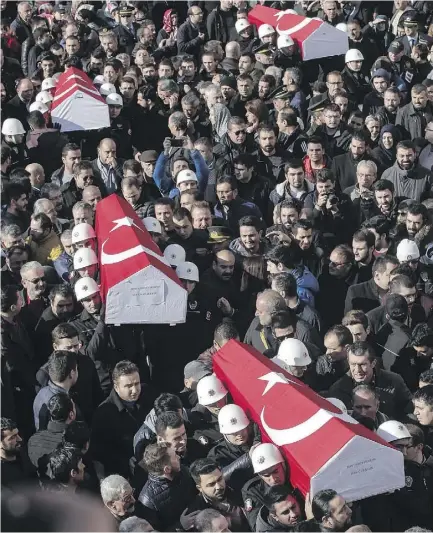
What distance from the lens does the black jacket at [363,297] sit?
8.95m

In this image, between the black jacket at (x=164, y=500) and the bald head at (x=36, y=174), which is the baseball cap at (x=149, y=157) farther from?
the black jacket at (x=164, y=500)

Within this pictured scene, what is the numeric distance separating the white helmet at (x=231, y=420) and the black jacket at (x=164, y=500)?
0.57 meters

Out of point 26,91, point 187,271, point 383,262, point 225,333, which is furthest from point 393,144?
point 26,91

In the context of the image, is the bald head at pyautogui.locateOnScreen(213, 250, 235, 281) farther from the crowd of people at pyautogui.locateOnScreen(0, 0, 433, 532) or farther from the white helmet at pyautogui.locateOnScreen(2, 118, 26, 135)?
the white helmet at pyautogui.locateOnScreen(2, 118, 26, 135)

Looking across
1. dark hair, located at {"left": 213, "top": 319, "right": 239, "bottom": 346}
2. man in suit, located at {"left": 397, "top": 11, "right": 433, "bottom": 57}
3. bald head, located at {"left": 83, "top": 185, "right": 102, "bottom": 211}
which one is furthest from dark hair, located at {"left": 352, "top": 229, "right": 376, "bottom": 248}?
man in suit, located at {"left": 397, "top": 11, "right": 433, "bottom": 57}

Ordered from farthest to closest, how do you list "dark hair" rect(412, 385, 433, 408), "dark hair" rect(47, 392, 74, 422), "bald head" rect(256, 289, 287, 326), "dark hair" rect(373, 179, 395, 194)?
1. "dark hair" rect(373, 179, 395, 194)
2. "bald head" rect(256, 289, 287, 326)
3. "dark hair" rect(412, 385, 433, 408)
4. "dark hair" rect(47, 392, 74, 422)

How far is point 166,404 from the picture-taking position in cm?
715

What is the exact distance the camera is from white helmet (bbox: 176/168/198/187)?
1045 centimetres

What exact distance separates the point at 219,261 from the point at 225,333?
3.46 feet

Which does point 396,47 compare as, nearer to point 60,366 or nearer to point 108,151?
point 108,151

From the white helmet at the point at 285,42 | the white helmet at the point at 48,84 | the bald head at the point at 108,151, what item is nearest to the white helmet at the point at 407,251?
the bald head at the point at 108,151

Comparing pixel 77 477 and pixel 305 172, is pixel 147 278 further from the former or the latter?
pixel 305 172

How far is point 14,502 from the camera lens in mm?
6383

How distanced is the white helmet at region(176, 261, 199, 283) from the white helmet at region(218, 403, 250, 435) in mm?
1748
